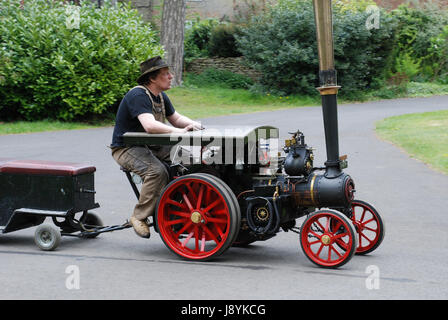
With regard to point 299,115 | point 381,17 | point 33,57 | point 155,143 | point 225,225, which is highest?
point 381,17

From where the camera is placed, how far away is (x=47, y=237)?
6.48m

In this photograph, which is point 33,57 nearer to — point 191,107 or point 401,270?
point 191,107

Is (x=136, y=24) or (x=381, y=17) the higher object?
(x=381, y=17)

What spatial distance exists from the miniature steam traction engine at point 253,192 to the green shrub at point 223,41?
2231cm

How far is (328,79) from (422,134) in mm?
10152

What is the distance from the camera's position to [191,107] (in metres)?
22.2

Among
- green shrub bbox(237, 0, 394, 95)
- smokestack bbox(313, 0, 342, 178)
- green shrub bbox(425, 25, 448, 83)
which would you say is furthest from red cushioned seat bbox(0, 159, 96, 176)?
green shrub bbox(425, 25, 448, 83)

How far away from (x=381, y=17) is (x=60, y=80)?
12.7 metres

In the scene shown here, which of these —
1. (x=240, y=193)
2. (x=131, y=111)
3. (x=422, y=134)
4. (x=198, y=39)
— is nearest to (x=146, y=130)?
(x=131, y=111)

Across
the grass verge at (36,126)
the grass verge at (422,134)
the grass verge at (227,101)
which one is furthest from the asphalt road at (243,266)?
the grass verge at (227,101)

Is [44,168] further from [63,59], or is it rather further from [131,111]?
[63,59]

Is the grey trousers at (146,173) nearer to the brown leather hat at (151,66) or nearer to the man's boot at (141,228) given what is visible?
the man's boot at (141,228)

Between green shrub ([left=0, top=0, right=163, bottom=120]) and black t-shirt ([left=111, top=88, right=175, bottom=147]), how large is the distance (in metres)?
11.3

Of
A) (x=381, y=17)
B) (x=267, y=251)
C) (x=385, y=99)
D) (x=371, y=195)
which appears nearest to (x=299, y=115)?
(x=385, y=99)
